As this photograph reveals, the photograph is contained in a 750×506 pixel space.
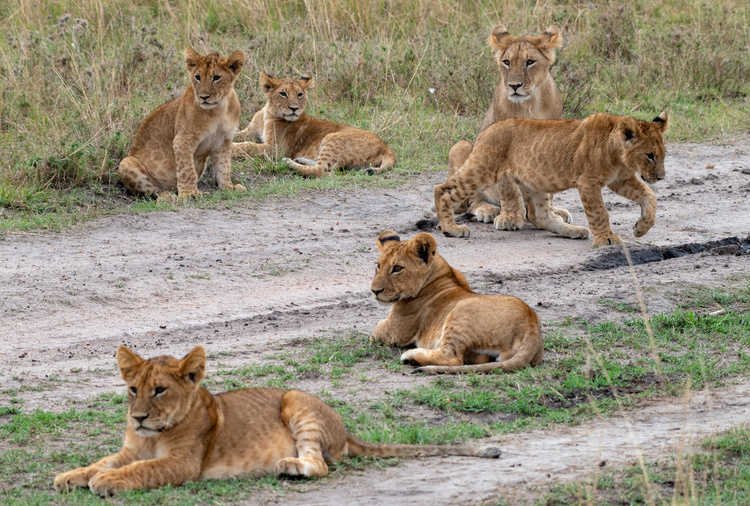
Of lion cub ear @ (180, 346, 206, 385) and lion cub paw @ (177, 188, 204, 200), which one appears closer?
lion cub ear @ (180, 346, 206, 385)

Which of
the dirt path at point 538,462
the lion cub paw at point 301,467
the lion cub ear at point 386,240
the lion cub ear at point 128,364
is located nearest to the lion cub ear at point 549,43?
the lion cub ear at point 386,240

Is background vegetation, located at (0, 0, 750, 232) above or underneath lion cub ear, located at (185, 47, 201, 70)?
underneath

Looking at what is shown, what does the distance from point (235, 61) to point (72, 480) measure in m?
5.81

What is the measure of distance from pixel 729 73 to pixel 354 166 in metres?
5.64

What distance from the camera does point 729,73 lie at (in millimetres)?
13289

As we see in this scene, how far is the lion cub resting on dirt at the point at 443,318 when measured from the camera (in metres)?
5.09

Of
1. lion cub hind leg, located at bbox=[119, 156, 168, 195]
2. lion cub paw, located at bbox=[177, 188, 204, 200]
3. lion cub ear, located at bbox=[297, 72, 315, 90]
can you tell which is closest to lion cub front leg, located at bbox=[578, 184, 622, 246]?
lion cub paw, located at bbox=[177, 188, 204, 200]

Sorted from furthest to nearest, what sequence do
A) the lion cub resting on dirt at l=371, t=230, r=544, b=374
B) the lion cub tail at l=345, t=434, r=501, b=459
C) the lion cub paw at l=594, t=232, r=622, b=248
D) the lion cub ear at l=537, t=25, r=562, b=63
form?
the lion cub ear at l=537, t=25, r=562, b=63
the lion cub paw at l=594, t=232, r=622, b=248
the lion cub resting on dirt at l=371, t=230, r=544, b=374
the lion cub tail at l=345, t=434, r=501, b=459

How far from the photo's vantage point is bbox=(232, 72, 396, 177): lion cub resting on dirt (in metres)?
10.2

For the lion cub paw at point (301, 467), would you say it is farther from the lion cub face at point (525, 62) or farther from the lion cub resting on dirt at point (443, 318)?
the lion cub face at point (525, 62)

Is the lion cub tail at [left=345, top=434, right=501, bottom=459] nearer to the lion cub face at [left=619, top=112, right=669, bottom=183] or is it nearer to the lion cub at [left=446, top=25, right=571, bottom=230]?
the lion cub face at [left=619, top=112, right=669, bottom=183]

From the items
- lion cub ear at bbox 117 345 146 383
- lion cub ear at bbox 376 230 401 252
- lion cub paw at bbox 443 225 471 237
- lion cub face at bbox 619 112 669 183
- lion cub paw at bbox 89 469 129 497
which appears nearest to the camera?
lion cub paw at bbox 89 469 129 497

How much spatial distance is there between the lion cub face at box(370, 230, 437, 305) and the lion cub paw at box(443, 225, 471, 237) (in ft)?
9.13

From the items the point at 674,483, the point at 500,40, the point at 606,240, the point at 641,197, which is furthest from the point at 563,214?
the point at 674,483
